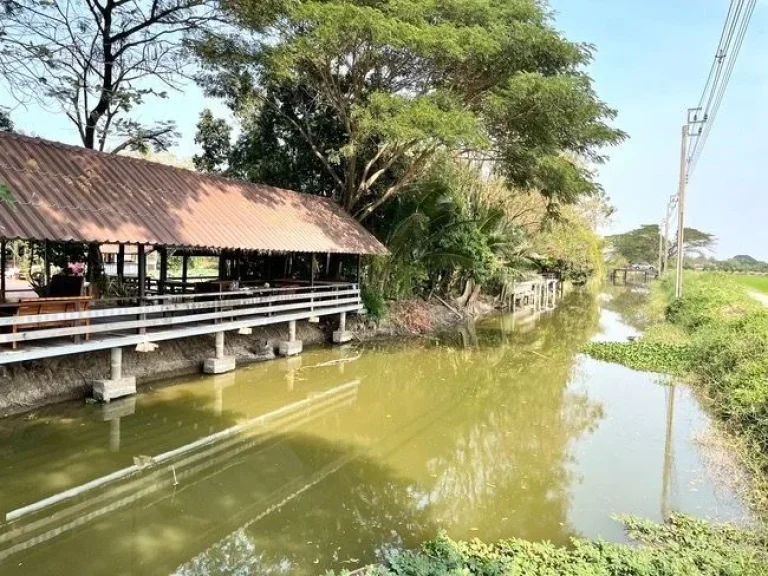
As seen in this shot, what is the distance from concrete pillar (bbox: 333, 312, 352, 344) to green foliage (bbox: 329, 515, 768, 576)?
34.3 ft

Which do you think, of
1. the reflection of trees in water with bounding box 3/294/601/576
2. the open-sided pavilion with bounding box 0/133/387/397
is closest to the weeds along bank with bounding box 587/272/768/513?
the reflection of trees in water with bounding box 3/294/601/576

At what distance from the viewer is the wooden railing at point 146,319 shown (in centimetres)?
768

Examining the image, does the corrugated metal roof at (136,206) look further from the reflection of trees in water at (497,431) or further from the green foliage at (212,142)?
the green foliage at (212,142)

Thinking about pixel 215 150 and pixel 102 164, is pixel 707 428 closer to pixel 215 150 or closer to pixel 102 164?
pixel 102 164

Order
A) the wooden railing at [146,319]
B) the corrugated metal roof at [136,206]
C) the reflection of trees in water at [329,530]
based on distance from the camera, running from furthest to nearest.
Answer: the corrugated metal roof at [136,206], the wooden railing at [146,319], the reflection of trees in water at [329,530]

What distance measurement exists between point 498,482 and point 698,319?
1220cm

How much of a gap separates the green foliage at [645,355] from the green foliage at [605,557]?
27.1 feet

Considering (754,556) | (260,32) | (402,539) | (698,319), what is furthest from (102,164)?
(698,319)

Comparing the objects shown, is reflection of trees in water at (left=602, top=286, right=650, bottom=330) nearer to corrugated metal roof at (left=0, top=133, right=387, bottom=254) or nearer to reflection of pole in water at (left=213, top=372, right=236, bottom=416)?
corrugated metal roof at (left=0, top=133, right=387, bottom=254)

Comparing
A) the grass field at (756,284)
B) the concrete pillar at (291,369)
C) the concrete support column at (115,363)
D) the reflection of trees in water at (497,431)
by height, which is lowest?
the reflection of trees in water at (497,431)

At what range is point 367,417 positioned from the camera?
9.12 metres

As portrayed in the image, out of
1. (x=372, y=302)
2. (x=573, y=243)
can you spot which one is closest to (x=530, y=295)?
(x=573, y=243)

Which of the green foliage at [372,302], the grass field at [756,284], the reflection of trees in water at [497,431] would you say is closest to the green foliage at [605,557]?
the reflection of trees in water at [497,431]

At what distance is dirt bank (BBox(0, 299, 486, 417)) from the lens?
8227mm
